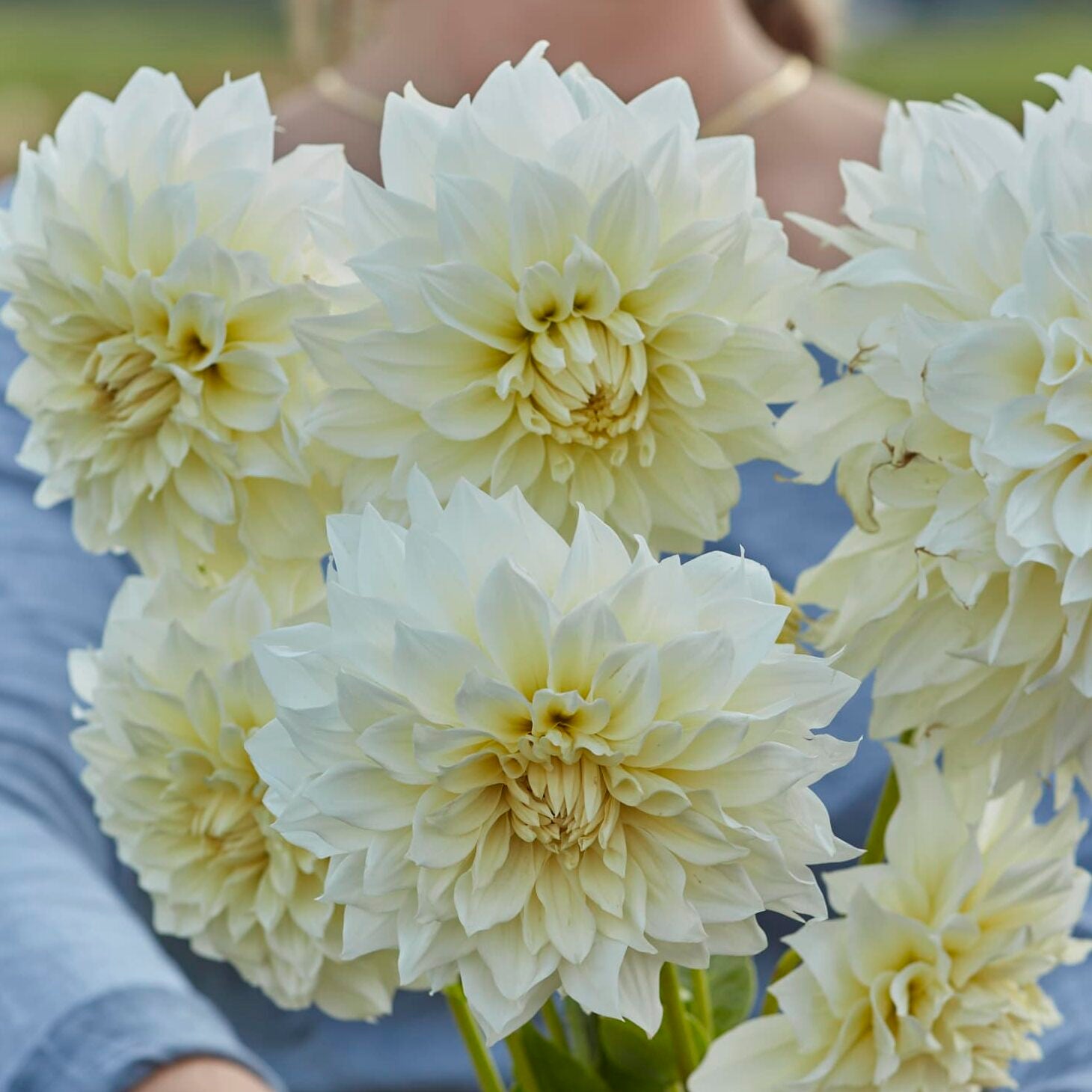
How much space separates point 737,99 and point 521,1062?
0.59m

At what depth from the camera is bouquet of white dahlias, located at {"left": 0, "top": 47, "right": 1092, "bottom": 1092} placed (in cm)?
19

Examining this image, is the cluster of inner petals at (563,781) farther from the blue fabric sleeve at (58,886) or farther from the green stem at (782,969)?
the blue fabric sleeve at (58,886)

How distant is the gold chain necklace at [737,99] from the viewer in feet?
Answer: 2.39

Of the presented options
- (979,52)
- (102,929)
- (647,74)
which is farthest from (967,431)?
(979,52)

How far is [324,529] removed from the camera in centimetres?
25

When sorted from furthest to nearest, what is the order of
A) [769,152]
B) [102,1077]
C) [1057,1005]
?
[769,152] → [1057,1005] → [102,1077]

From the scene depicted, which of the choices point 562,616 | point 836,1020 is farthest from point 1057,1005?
point 562,616

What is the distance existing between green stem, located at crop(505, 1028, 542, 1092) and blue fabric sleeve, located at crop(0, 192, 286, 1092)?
14 centimetres

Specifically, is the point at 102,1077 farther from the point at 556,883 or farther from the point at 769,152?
the point at 769,152

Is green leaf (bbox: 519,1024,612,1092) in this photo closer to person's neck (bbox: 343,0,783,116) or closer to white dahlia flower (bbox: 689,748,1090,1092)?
white dahlia flower (bbox: 689,748,1090,1092)

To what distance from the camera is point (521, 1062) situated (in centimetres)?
27

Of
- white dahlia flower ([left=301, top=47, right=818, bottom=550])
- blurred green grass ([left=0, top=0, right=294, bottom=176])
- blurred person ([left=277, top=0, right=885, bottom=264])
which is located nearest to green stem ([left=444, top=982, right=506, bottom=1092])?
white dahlia flower ([left=301, top=47, right=818, bottom=550])

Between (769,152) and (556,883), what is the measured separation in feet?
2.00

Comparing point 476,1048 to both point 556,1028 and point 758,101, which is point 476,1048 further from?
point 758,101
